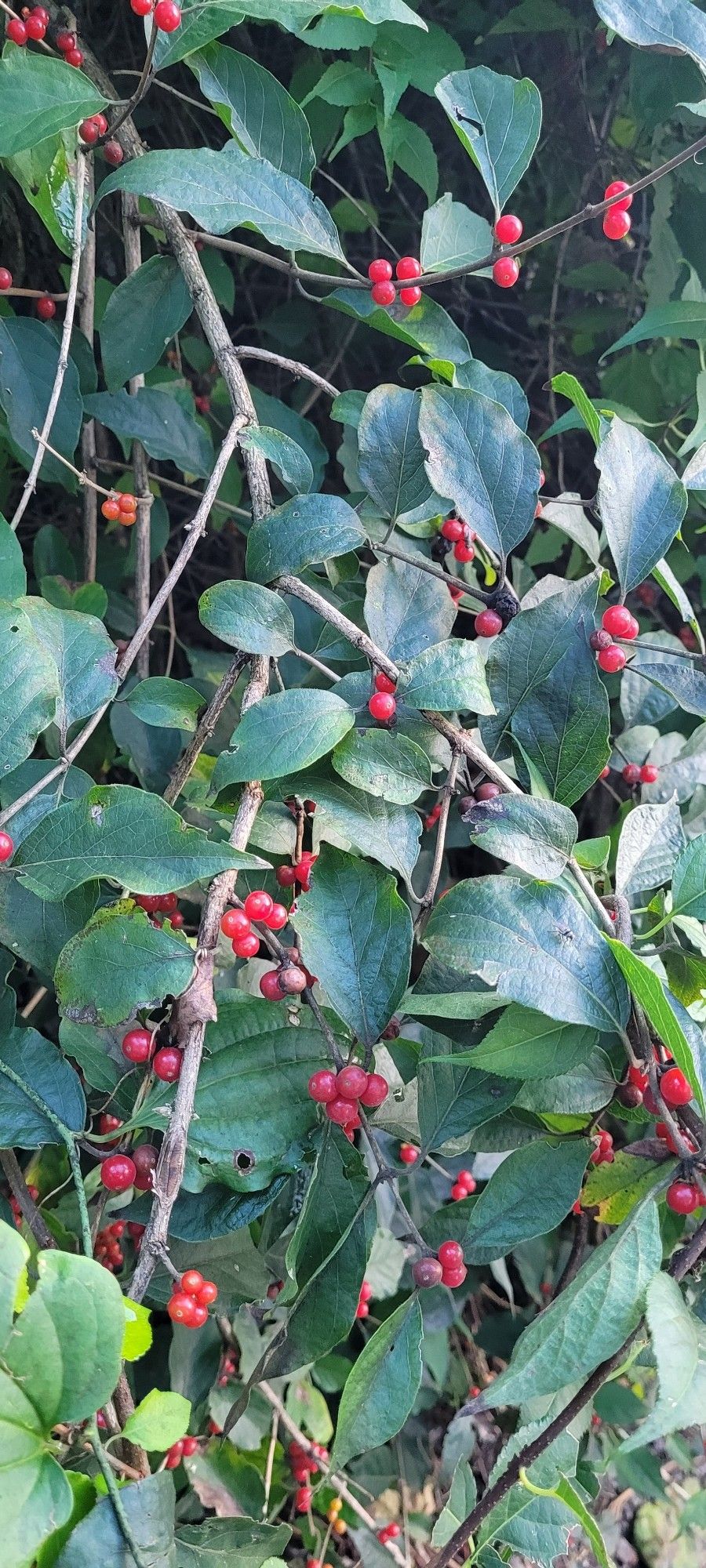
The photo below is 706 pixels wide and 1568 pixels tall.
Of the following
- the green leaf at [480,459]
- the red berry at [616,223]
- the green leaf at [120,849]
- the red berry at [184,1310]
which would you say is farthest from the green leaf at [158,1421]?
the red berry at [616,223]

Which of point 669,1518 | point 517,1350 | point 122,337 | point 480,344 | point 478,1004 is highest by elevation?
point 122,337

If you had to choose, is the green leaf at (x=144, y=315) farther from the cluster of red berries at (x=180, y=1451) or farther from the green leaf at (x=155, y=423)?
Result: the cluster of red berries at (x=180, y=1451)

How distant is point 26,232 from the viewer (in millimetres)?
1221

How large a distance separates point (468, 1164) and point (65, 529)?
39.3 inches

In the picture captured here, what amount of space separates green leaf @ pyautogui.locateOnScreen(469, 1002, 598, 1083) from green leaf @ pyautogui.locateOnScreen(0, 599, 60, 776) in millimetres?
334

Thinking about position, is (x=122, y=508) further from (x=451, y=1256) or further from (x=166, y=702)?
(x=451, y=1256)

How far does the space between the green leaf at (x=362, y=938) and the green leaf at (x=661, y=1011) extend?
14cm

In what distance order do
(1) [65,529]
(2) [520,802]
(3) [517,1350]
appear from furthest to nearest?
1. (1) [65,529]
2. (2) [520,802]
3. (3) [517,1350]

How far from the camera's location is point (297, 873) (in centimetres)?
78

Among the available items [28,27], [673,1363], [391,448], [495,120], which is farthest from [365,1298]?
[28,27]

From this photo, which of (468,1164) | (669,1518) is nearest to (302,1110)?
(468,1164)

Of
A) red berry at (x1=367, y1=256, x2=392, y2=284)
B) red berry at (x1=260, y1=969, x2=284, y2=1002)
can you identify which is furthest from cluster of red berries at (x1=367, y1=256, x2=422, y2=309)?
red berry at (x1=260, y1=969, x2=284, y2=1002)

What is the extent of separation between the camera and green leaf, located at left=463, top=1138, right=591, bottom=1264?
0.66 meters

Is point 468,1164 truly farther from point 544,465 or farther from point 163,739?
point 544,465
